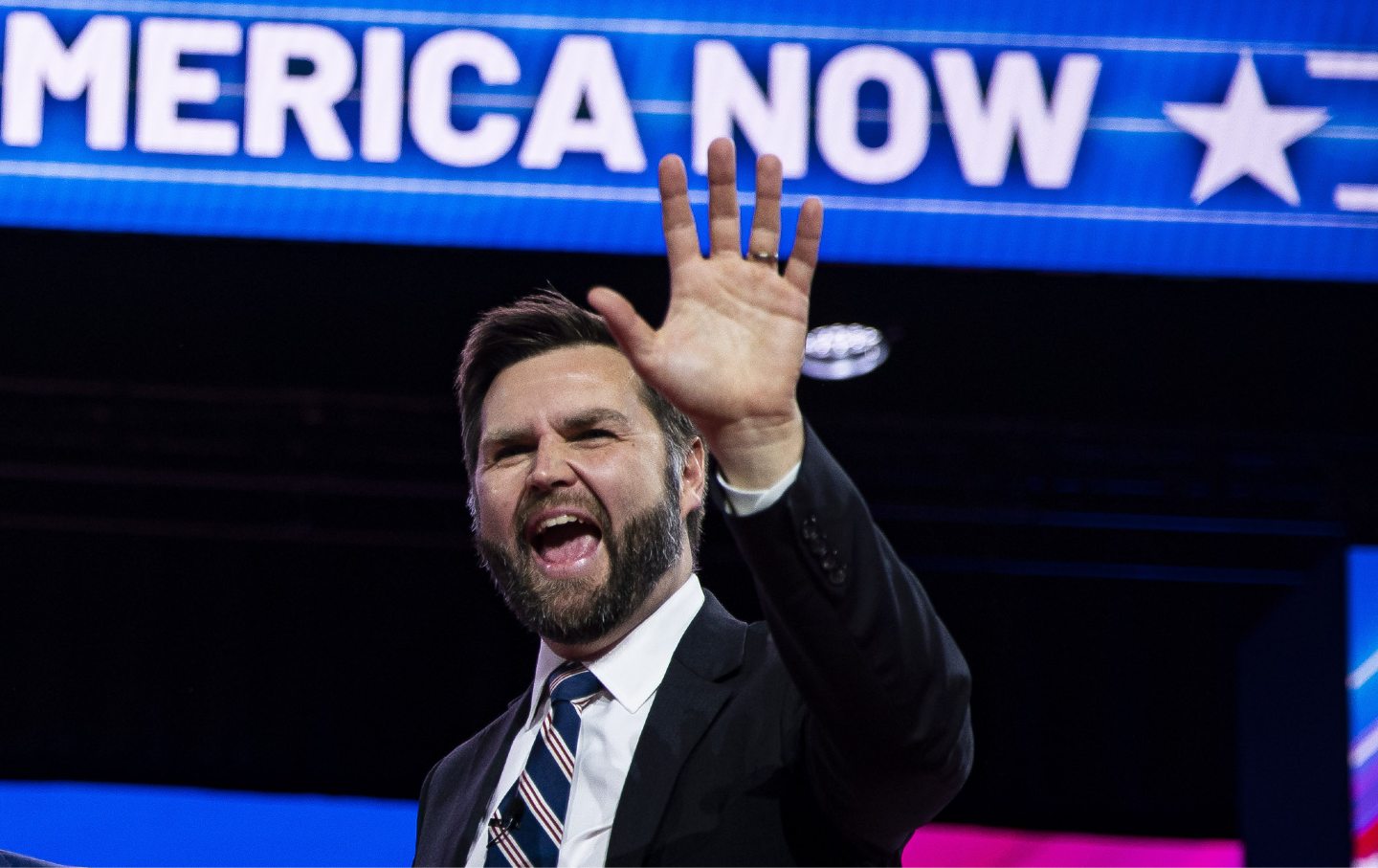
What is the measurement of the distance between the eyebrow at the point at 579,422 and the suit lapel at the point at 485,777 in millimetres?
299

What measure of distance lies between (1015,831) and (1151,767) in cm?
57

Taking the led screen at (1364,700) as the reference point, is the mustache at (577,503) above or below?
above

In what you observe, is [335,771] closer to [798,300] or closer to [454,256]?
[454,256]

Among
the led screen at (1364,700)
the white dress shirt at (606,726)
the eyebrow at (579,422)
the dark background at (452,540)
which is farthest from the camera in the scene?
the dark background at (452,540)

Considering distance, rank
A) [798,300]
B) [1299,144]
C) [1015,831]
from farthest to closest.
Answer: [1015,831] → [1299,144] → [798,300]

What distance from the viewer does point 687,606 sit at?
6.22ft

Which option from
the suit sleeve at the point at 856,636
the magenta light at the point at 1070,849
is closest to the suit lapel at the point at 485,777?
the suit sleeve at the point at 856,636

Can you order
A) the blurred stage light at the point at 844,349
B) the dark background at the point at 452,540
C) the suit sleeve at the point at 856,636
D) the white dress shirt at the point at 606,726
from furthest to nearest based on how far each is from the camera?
the dark background at the point at 452,540 → the blurred stage light at the point at 844,349 → the white dress shirt at the point at 606,726 → the suit sleeve at the point at 856,636

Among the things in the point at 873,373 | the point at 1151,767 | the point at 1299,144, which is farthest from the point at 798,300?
the point at 1151,767

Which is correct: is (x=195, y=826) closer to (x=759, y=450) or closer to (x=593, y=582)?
(x=593, y=582)

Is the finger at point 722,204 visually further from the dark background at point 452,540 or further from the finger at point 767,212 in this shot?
the dark background at point 452,540

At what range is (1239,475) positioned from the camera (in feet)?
18.4

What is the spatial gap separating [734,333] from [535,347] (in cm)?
59

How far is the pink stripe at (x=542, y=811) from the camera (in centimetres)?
166
